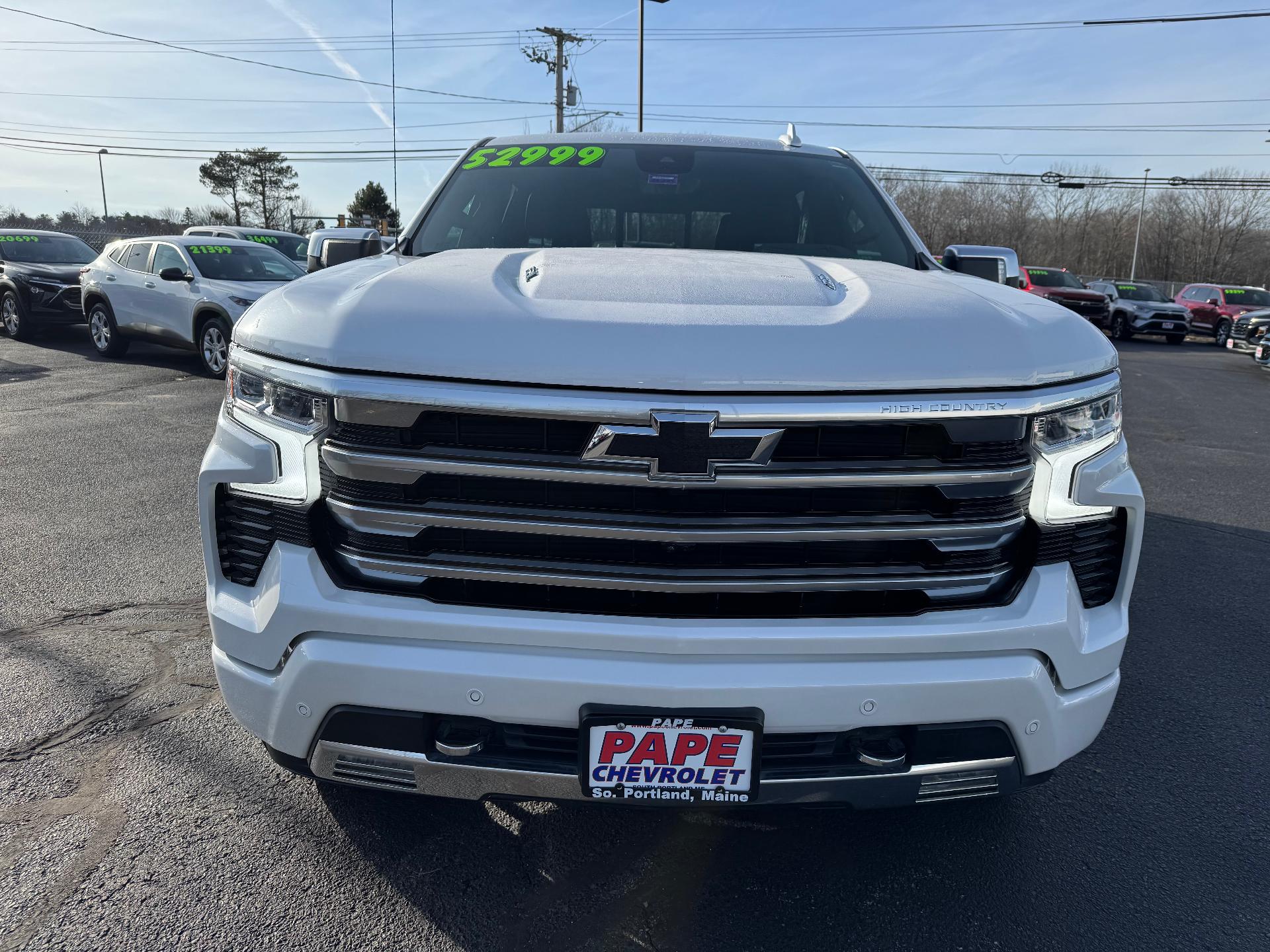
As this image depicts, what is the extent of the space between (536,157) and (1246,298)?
27.8m

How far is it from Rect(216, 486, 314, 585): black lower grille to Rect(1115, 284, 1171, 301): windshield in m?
27.4

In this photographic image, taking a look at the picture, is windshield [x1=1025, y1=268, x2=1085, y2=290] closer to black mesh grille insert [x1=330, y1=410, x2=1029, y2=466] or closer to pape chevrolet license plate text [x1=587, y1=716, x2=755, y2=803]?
black mesh grille insert [x1=330, y1=410, x2=1029, y2=466]

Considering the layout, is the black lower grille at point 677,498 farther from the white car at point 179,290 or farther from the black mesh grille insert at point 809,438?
the white car at point 179,290

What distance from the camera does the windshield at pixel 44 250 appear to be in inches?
586

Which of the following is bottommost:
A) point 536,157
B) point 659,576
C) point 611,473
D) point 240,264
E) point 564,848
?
point 564,848

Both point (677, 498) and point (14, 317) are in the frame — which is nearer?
point (677, 498)

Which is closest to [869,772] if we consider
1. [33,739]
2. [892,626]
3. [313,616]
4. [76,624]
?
Result: [892,626]

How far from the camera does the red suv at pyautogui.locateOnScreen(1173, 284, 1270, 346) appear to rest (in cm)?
2419

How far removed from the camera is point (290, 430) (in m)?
1.82

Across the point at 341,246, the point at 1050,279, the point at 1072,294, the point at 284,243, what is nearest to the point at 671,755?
the point at 341,246

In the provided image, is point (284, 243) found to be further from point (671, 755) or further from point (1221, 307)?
point (1221, 307)

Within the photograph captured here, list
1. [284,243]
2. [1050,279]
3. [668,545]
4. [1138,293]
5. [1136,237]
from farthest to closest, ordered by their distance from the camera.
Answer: [1136,237] < [1138,293] < [1050,279] < [284,243] < [668,545]

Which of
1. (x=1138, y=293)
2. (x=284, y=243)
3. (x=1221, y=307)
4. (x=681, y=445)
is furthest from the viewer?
(x=1138, y=293)

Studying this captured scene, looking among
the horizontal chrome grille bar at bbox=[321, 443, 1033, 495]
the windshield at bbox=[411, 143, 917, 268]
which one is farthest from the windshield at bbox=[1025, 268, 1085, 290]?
the horizontal chrome grille bar at bbox=[321, 443, 1033, 495]
